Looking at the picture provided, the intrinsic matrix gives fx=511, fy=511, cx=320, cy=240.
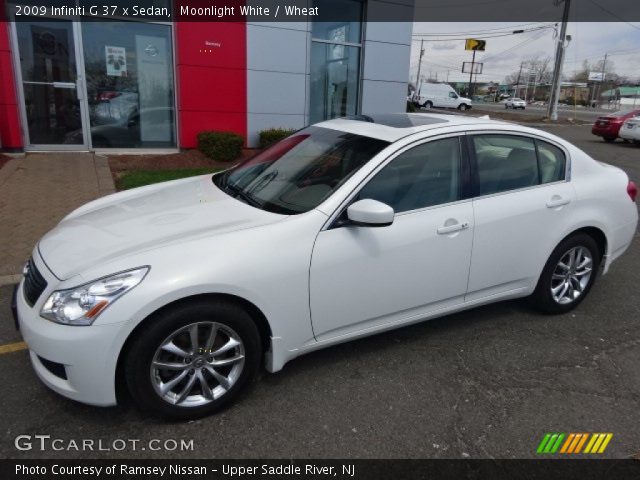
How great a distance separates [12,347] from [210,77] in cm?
809

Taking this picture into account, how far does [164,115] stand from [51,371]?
8.84 meters

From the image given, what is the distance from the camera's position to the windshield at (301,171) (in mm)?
3236

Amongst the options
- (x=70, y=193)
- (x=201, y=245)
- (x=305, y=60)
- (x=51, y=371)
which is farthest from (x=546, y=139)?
(x=305, y=60)

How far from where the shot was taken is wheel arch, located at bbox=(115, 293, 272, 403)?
2.58m

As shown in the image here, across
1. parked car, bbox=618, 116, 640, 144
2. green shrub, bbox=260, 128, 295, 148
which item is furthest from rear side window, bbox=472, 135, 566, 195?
parked car, bbox=618, 116, 640, 144

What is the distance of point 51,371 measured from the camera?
266cm

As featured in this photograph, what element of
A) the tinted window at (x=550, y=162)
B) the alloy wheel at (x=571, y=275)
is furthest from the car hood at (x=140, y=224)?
the alloy wheel at (x=571, y=275)

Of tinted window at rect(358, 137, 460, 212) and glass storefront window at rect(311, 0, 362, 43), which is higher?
glass storefront window at rect(311, 0, 362, 43)

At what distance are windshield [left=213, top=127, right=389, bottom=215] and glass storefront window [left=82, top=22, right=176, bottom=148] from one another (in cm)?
725

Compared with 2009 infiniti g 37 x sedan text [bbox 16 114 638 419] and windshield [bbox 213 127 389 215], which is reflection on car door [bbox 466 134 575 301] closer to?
2009 infiniti g 37 x sedan text [bbox 16 114 638 419]

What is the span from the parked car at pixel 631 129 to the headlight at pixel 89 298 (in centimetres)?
1999

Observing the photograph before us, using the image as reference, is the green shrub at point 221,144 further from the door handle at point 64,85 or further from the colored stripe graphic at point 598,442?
the colored stripe graphic at point 598,442

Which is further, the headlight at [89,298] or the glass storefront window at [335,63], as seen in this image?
the glass storefront window at [335,63]
